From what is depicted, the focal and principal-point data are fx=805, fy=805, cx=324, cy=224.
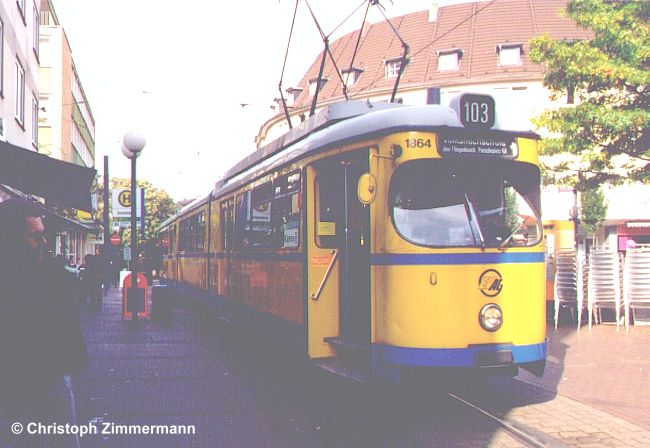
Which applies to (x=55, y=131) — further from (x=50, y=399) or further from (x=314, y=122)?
(x=50, y=399)

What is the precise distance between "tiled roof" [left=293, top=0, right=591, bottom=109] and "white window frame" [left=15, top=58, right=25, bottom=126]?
30.3 m

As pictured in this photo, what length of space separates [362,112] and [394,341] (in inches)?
113

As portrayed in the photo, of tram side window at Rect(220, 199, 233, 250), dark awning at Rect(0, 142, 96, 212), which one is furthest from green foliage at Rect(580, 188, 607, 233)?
dark awning at Rect(0, 142, 96, 212)

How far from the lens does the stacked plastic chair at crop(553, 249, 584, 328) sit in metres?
15.1

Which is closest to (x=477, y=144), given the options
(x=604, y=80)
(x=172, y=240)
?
(x=604, y=80)

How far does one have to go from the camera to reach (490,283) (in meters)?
7.43

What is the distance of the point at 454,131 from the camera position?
749 centimetres

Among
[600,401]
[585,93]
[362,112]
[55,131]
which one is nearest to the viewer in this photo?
[600,401]

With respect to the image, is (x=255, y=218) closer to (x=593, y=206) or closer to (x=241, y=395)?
(x=241, y=395)

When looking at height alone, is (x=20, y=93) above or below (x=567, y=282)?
above

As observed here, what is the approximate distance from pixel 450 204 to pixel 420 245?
49 centimetres

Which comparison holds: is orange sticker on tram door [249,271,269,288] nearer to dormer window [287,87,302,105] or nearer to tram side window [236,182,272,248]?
tram side window [236,182,272,248]

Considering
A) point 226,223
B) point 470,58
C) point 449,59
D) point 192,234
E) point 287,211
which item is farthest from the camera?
point 449,59

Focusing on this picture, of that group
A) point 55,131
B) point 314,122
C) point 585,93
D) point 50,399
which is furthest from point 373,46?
point 50,399
